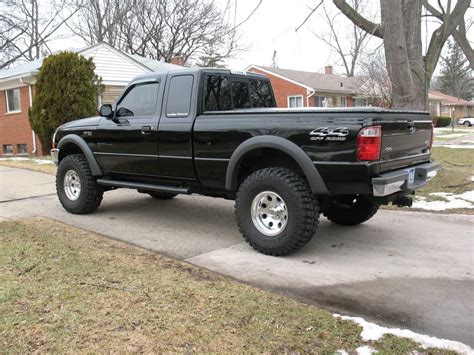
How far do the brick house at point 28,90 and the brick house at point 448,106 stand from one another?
127 feet

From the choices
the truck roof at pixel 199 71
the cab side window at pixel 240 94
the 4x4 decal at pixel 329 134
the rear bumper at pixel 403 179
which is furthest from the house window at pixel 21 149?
the rear bumper at pixel 403 179

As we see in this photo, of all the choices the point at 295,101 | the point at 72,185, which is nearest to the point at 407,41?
the point at 72,185

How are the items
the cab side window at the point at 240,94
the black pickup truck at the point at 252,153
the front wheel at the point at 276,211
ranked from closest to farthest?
the black pickup truck at the point at 252,153 → the front wheel at the point at 276,211 → the cab side window at the point at 240,94

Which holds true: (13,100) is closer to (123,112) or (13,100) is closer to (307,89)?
(123,112)

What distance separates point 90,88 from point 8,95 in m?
7.02

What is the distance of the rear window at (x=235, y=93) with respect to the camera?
591cm

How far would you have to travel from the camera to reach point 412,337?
3.30 meters

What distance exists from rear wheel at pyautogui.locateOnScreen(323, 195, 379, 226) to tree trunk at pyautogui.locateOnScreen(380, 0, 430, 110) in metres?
3.50

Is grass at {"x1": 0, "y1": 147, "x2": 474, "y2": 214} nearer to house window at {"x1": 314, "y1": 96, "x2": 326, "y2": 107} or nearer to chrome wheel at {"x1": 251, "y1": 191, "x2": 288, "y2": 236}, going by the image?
chrome wheel at {"x1": 251, "y1": 191, "x2": 288, "y2": 236}

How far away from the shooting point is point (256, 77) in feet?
21.8

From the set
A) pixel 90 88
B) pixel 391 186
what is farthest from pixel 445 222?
pixel 90 88

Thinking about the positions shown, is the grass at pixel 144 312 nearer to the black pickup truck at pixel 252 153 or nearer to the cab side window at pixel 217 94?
the black pickup truck at pixel 252 153

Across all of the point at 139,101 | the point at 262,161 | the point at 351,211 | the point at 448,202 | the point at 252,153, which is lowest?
the point at 448,202

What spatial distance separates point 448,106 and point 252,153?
65219 millimetres
